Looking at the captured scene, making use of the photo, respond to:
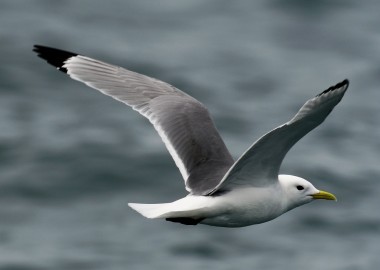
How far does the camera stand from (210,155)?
9.19 m

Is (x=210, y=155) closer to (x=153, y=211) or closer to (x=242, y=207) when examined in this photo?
(x=242, y=207)

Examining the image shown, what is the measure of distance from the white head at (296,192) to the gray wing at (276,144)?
297mm

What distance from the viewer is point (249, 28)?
18.0 metres

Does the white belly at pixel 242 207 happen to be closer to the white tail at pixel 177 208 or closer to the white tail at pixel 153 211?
the white tail at pixel 177 208

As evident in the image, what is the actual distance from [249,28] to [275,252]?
629cm

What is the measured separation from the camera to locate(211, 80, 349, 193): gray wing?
24.1ft

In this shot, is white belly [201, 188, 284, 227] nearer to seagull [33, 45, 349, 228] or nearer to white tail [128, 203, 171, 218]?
seagull [33, 45, 349, 228]

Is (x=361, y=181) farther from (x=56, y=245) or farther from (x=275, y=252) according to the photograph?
(x=56, y=245)

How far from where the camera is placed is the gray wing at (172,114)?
905 cm

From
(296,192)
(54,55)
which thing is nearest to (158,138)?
(54,55)

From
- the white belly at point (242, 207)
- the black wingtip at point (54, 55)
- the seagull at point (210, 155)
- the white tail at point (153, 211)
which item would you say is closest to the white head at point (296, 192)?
the seagull at point (210, 155)

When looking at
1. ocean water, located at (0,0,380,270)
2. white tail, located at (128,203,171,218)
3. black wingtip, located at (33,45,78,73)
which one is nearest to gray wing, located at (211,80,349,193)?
white tail, located at (128,203,171,218)

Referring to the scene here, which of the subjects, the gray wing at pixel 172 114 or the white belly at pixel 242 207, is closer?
the white belly at pixel 242 207

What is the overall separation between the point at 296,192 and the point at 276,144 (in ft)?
3.30
